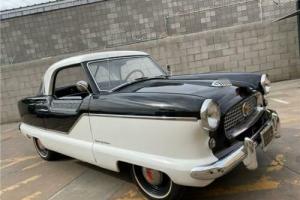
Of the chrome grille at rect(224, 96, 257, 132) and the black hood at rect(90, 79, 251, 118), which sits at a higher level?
the black hood at rect(90, 79, 251, 118)

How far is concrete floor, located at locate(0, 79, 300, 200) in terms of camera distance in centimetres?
371

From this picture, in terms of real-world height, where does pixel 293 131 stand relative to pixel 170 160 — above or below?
below

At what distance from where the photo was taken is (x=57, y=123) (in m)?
4.87

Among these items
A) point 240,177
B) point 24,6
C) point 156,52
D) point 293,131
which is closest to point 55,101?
point 240,177

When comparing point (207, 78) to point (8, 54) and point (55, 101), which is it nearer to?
point (55, 101)

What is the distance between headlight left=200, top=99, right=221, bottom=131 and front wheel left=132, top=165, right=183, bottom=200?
2.31 feet

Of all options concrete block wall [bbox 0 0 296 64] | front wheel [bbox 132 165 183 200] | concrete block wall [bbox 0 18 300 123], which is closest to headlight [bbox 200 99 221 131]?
front wheel [bbox 132 165 183 200]

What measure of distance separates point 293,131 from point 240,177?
1774 mm

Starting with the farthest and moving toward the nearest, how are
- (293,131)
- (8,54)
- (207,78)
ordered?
(8,54) → (293,131) → (207,78)

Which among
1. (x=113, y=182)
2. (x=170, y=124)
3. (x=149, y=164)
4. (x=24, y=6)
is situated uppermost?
(x=24, y=6)

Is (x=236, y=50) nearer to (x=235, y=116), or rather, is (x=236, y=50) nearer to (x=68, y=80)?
(x=68, y=80)

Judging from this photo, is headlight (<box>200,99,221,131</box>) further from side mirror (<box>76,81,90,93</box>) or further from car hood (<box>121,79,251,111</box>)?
side mirror (<box>76,81,90,93</box>)

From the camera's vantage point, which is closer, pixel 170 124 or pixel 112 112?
pixel 170 124

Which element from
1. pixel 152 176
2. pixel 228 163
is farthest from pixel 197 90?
pixel 152 176
